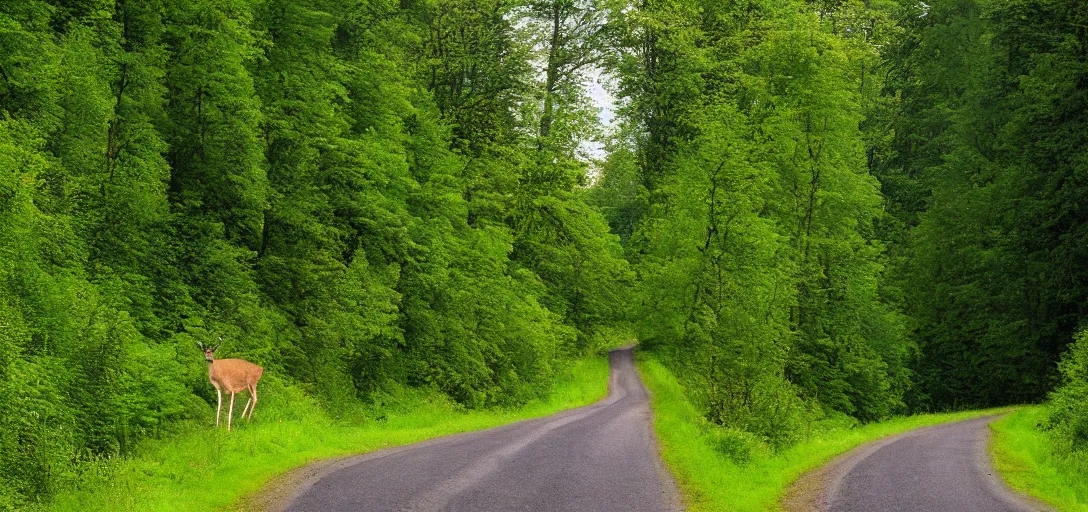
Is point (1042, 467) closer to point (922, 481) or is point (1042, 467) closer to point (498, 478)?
point (922, 481)

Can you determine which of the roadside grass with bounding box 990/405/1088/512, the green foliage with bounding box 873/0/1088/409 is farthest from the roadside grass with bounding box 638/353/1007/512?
the green foliage with bounding box 873/0/1088/409

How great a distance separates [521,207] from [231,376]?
22.9 meters

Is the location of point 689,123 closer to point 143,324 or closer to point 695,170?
point 695,170

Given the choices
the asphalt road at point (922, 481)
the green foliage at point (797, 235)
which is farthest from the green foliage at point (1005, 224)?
the asphalt road at point (922, 481)

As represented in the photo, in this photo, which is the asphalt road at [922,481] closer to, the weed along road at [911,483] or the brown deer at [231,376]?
the weed along road at [911,483]

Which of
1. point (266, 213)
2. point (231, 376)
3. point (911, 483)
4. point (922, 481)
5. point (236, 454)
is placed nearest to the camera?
point (236, 454)

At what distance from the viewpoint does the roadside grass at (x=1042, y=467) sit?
14656mm

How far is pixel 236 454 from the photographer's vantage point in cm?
1384

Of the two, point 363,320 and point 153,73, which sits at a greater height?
point 153,73

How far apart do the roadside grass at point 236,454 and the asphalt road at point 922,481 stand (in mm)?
9076

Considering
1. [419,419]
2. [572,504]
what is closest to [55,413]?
[572,504]

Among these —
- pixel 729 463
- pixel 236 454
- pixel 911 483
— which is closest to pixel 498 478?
pixel 236 454

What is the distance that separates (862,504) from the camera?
526 inches

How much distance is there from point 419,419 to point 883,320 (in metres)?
22.0
